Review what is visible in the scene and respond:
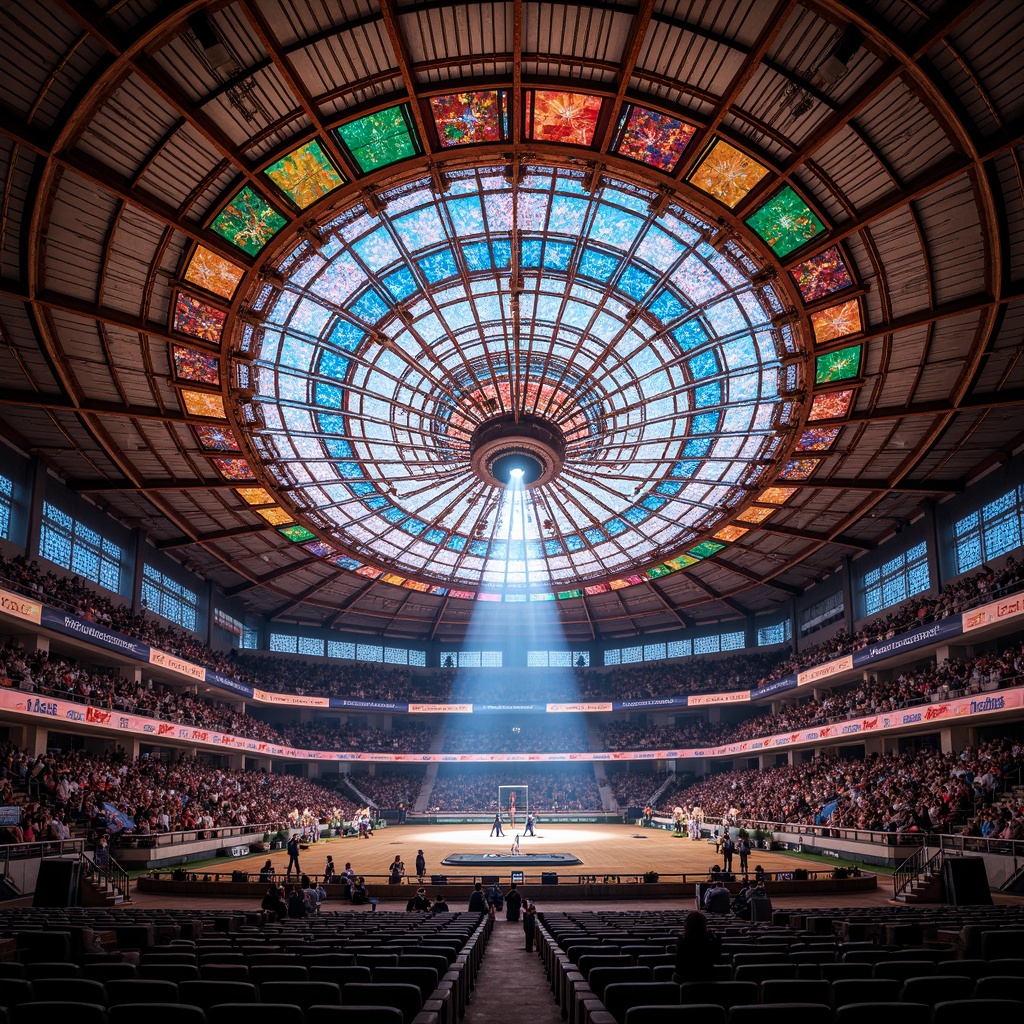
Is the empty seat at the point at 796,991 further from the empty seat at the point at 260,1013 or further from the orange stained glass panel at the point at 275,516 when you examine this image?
the orange stained glass panel at the point at 275,516

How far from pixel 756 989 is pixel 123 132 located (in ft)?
77.4

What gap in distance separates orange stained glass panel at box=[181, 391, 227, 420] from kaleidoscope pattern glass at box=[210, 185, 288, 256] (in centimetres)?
762

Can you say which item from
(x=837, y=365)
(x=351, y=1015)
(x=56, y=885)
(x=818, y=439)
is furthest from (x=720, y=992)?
(x=818, y=439)

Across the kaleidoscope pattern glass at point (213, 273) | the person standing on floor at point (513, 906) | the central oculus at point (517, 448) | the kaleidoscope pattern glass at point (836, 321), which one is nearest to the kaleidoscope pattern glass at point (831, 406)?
the kaleidoscope pattern glass at point (836, 321)

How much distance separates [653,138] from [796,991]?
22990 millimetres

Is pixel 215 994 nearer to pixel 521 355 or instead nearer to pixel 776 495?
pixel 521 355

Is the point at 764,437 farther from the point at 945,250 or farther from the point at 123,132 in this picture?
the point at 123,132

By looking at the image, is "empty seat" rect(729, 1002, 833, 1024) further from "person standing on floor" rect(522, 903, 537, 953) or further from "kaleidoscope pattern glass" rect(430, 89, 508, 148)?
"kaleidoscope pattern glass" rect(430, 89, 508, 148)

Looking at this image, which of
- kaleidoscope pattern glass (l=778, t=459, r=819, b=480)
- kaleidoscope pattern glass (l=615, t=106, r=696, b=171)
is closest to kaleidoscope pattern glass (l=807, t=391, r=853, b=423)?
kaleidoscope pattern glass (l=778, t=459, r=819, b=480)

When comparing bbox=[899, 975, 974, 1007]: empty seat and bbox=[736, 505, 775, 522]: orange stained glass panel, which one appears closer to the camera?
bbox=[899, 975, 974, 1007]: empty seat

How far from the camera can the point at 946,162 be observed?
22.2 meters

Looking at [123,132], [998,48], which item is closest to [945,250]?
[998,48]

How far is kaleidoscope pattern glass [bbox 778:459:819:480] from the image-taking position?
127 ft

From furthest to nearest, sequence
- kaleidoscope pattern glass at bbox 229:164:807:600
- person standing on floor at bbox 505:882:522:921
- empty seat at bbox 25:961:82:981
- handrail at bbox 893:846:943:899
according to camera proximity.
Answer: kaleidoscope pattern glass at bbox 229:164:807:600 < handrail at bbox 893:846:943:899 < person standing on floor at bbox 505:882:522:921 < empty seat at bbox 25:961:82:981
